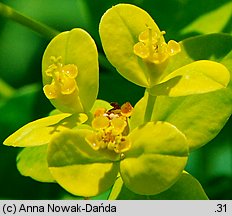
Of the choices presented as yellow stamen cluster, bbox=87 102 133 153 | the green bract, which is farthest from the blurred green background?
yellow stamen cluster, bbox=87 102 133 153

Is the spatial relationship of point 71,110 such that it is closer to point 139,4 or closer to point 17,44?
point 139,4

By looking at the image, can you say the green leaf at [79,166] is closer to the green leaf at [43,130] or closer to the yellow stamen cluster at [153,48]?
the green leaf at [43,130]

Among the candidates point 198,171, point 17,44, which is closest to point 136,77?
point 198,171

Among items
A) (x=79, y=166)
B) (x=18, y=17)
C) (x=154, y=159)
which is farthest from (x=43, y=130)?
(x=18, y=17)

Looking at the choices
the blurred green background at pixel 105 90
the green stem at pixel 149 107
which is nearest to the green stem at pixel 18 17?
the blurred green background at pixel 105 90

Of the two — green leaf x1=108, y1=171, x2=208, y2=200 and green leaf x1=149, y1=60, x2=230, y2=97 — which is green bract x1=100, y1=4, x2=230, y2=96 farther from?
green leaf x1=108, y1=171, x2=208, y2=200
